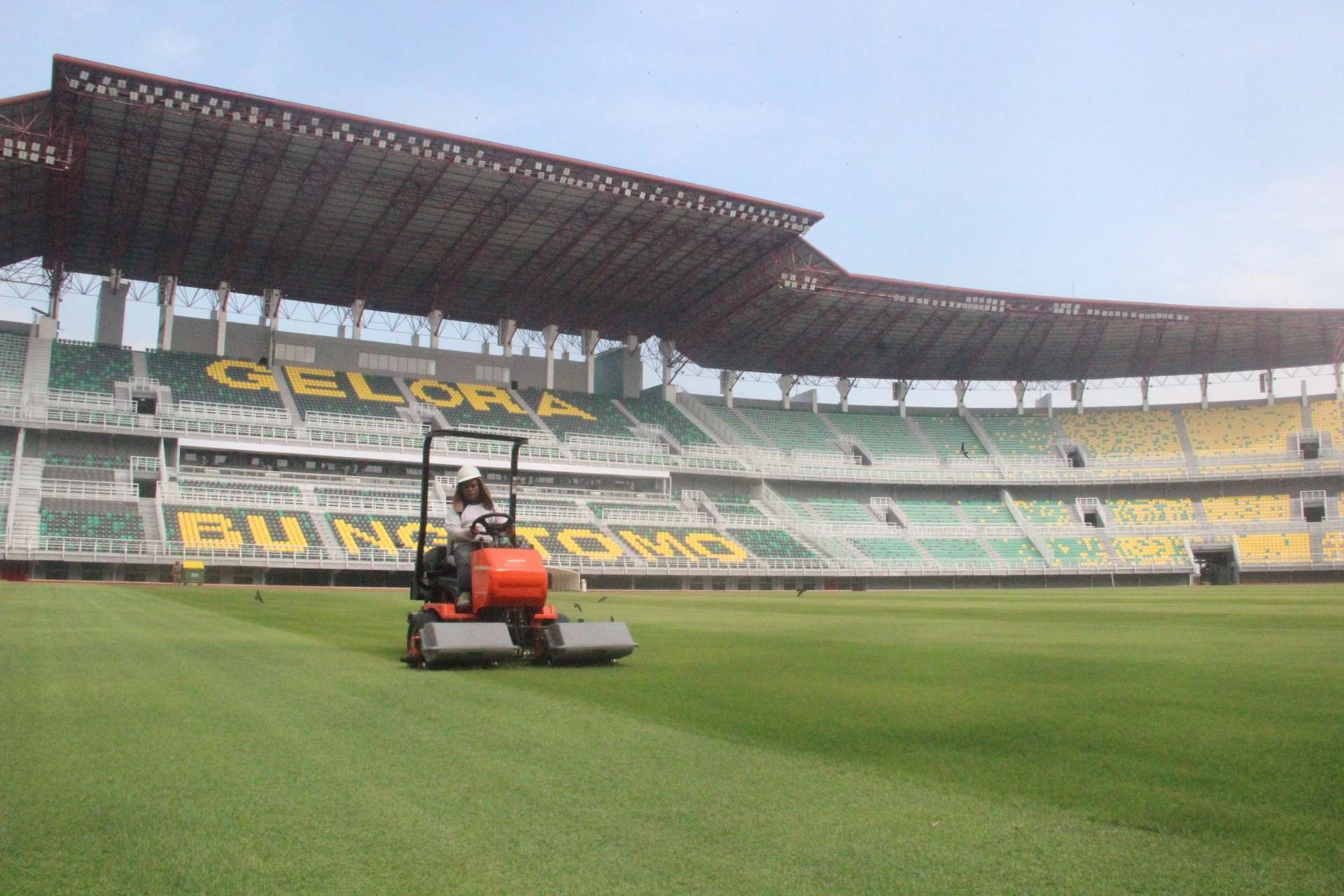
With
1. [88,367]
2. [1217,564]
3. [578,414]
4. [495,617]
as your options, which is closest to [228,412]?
[88,367]

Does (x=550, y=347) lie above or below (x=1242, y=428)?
above

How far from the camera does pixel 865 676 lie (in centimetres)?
992

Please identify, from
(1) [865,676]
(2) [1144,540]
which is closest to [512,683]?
(1) [865,676]

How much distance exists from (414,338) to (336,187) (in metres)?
16.6

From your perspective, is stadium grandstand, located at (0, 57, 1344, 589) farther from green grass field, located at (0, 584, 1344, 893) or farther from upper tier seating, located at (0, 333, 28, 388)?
green grass field, located at (0, 584, 1344, 893)

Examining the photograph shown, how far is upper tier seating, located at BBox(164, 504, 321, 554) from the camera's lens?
39375mm

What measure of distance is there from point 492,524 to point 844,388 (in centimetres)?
5946

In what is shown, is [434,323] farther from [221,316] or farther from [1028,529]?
[1028,529]

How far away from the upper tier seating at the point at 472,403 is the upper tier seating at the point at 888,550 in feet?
62.9

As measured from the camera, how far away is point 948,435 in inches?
2638

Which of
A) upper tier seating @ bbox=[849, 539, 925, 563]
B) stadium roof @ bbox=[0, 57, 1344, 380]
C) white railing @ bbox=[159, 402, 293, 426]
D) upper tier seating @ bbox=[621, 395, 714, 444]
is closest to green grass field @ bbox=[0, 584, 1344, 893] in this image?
stadium roof @ bbox=[0, 57, 1344, 380]

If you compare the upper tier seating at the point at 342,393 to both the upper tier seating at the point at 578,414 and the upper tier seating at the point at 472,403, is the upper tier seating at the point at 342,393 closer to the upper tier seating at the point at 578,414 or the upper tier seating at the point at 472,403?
the upper tier seating at the point at 472,403

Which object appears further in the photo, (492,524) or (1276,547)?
(1276,547)

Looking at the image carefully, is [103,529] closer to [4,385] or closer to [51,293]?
[4,385]
